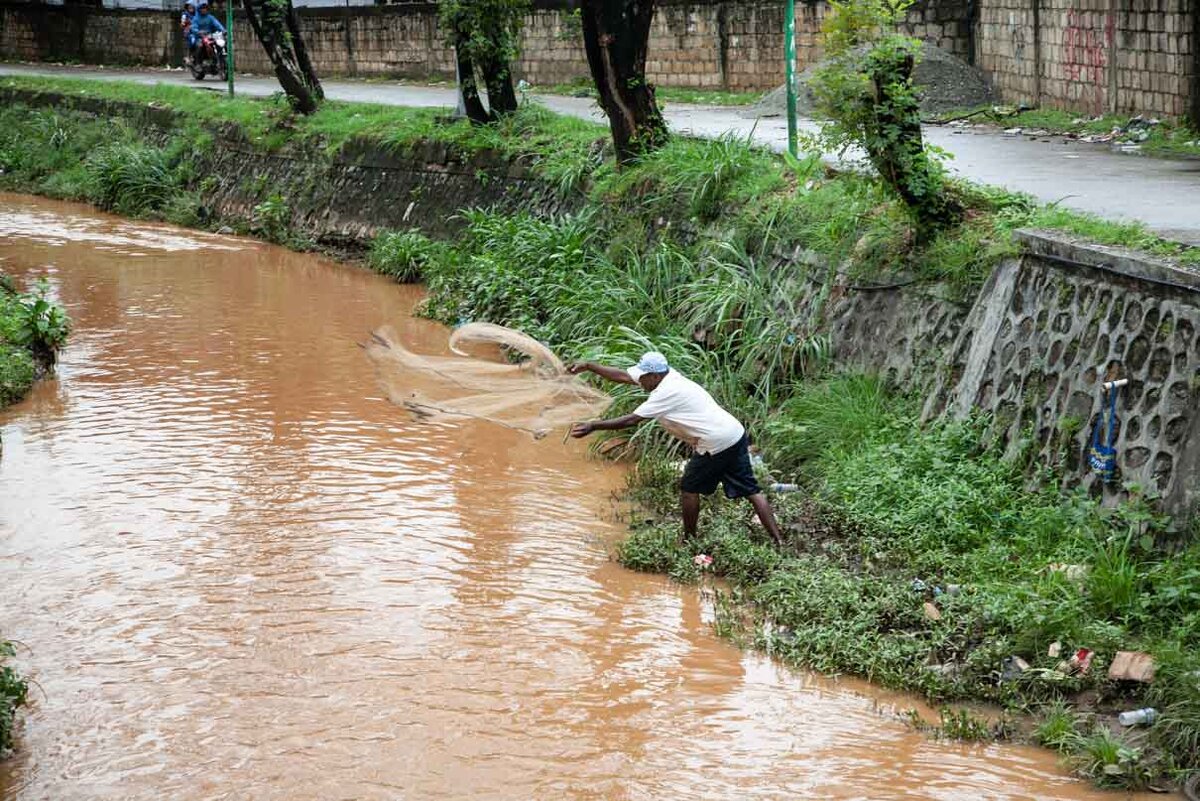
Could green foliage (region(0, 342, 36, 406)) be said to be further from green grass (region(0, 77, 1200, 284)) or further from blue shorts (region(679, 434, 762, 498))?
blue shorts (region(679, 434, 762, 498))

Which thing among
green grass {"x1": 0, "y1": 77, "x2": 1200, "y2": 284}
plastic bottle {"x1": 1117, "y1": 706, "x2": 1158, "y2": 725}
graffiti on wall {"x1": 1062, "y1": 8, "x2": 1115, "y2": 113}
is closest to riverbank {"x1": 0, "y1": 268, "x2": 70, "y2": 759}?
green grass {"x1": 0, "y1": 77, "x2": 1200, "y2": 284}

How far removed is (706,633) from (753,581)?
0.64 meters

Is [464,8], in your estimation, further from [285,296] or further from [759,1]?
[759,1]

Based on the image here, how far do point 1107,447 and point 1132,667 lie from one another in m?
1.44

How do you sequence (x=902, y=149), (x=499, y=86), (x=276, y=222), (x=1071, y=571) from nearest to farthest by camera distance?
(x=1071, y=571) → (x=902, y=149) → (x=499, y=86) → (x=276, y=222)

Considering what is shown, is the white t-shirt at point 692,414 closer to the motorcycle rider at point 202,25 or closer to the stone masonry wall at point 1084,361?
the stone masonry wall at point 1084,361

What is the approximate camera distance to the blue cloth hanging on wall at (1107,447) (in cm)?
705

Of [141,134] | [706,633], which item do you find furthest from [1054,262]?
[141,134]

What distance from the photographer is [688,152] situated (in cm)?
1305

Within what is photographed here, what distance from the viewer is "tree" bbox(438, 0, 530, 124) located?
16.8 m

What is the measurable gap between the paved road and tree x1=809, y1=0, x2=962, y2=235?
1.31 m

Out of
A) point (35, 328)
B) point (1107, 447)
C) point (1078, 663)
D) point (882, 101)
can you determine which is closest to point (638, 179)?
point (882, 101)

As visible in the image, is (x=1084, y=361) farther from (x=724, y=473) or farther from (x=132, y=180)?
(x=132, y=180)

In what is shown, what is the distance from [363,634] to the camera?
7062 millimetres
